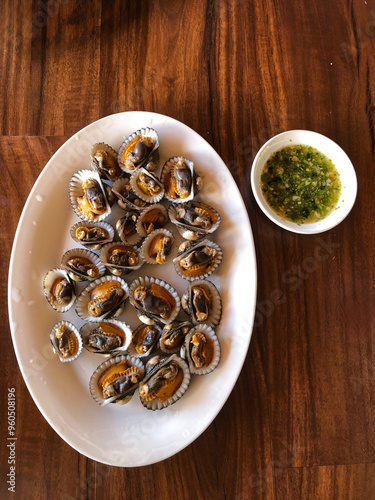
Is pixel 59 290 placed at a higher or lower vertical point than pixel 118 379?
higher

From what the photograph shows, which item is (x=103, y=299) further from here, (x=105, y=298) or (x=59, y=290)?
(x=59, y=290)

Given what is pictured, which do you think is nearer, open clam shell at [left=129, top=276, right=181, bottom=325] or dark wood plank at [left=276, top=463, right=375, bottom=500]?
open clam shell at [left=129, top=276, right=181, bottom=325]

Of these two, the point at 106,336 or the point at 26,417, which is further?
the point at 26,417

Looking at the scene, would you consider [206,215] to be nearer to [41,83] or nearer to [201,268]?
[201,268]

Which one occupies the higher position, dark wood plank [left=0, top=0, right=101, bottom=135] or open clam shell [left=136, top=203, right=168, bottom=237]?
dark wood plank [left=0, top=0, right=101, bottom=135]

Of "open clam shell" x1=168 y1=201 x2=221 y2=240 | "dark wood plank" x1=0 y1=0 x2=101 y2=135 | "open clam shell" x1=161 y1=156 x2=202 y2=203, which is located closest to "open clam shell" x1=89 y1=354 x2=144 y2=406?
"open clam shell" x1=168 y1=201 x2=221 y2=240

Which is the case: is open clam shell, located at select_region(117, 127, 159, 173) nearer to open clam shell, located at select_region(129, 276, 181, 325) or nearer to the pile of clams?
the pile of clams

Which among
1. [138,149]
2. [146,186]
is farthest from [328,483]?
[138,149]
